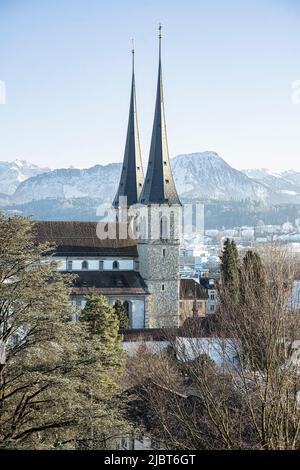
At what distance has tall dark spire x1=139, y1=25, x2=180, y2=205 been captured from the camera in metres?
53.2

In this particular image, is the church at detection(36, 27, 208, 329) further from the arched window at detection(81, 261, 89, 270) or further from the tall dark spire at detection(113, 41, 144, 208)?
the tall dark spire at detection(113, 41, 144, 208)

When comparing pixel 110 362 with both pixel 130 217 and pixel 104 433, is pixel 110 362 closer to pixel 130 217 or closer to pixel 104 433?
pixel 104 433

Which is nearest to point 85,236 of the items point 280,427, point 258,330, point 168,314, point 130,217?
point 130,217

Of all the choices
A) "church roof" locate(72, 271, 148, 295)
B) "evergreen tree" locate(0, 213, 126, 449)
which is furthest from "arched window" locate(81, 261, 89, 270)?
"evergreen tree" locate(0, 213, 126, 449)

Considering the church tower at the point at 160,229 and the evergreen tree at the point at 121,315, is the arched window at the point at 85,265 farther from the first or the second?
the evergreen tree at the point at 121,315

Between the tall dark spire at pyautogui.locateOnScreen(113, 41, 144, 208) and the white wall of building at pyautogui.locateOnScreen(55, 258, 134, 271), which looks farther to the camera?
the tall dark spire at pyautogui.locateOnScreen(113, 41, 144, 208)

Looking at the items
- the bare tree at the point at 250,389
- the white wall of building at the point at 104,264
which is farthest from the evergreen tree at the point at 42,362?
the white wall of building at the point at 104,264

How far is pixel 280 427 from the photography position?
14.3 m

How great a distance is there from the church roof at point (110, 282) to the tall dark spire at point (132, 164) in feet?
22.7

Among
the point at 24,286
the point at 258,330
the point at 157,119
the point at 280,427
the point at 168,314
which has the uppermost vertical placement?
the point at 157,119

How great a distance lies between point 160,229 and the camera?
53.8m

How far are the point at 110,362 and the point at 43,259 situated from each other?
304 cm

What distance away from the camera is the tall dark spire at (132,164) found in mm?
58938

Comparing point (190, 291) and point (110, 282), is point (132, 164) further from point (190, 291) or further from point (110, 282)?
point (190, 291)
